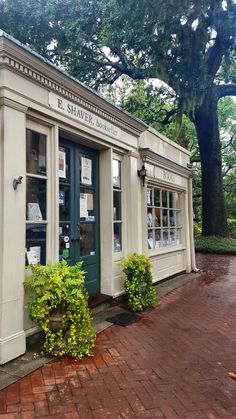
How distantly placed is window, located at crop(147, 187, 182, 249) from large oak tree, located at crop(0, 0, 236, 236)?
2803mm

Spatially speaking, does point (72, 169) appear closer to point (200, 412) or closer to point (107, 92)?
point (200, 412)

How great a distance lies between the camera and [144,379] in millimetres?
2889

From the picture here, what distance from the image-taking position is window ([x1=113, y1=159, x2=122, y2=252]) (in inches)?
215

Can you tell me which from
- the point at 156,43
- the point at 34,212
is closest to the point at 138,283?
the point at 34,212

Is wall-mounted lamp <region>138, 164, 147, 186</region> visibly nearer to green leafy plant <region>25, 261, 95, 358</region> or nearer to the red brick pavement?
the red brick pavement

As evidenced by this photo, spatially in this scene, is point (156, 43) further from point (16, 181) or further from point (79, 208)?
point (16, 181)

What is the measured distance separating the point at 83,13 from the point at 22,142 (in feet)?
26.1

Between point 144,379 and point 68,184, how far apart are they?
271 cm

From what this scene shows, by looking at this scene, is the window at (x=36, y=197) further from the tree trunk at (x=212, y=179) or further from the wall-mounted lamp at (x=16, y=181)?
the tree trunk at (x=212, y=179)

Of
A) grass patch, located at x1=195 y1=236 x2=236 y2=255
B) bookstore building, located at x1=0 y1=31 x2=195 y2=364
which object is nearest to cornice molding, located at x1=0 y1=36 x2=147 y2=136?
bookstore building, located at x1=0 y1=31 x2=195 y2=364

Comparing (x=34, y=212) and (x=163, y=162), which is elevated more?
(x=163, y=162)

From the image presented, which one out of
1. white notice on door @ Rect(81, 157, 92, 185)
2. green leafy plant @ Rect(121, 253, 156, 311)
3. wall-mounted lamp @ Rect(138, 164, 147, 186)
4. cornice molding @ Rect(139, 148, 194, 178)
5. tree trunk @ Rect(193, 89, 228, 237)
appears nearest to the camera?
white notice on door @ Rect(81, 157, 92, 185)

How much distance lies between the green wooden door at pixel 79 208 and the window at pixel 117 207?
0.38m

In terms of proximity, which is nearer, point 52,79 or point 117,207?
point 52,79
